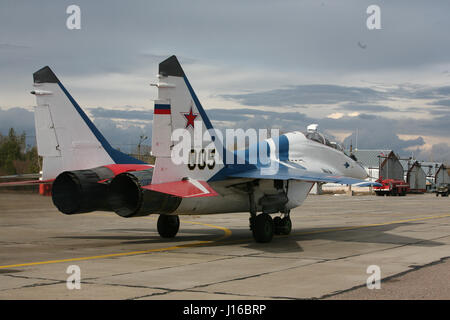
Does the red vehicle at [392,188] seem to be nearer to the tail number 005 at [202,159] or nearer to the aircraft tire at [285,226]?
the aircraft tire at [285,226]

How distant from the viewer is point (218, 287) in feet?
28.0

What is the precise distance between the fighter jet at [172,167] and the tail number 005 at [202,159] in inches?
1.0

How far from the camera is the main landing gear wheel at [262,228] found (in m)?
14.6

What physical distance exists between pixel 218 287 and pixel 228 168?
5.79 meters

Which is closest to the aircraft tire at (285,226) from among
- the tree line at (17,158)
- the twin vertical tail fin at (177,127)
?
the twin vertical tail fin at (177,127)

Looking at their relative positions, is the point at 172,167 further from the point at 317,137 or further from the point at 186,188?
the point at 317,137

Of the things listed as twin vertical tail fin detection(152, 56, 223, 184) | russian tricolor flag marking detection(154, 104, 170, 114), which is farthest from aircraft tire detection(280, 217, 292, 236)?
russian tricolor flag marking detection(154, 104, 170, 114)

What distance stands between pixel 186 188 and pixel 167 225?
4070mm

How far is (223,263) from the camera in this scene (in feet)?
37.0
